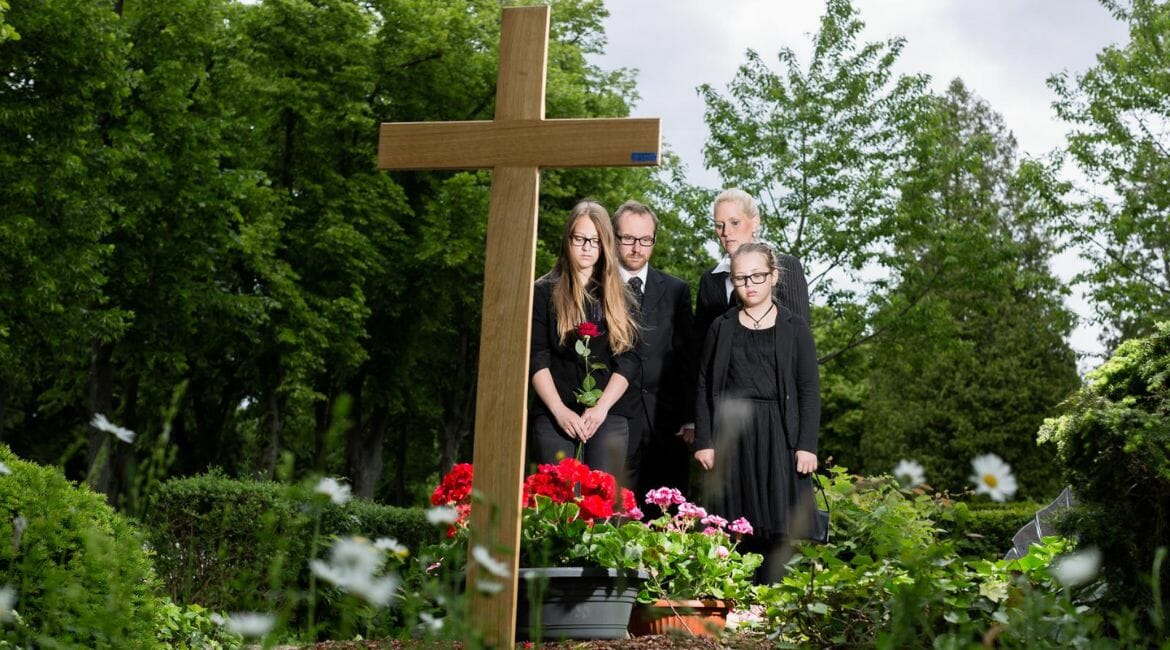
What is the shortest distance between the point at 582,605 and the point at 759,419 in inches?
73.0

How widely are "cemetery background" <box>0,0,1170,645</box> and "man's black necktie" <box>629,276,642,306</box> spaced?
6.73 meters

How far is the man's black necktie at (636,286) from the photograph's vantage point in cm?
684

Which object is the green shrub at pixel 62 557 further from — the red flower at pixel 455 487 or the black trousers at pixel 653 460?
the black trousers at pixel 653 460

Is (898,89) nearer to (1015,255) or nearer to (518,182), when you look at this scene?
(1015,255)

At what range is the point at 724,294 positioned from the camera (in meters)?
7.10

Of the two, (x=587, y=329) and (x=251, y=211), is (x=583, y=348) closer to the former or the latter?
(x=587, y=329)

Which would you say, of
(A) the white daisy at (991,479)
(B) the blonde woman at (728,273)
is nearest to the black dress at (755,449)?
(B) the blonde woman at (728,273)

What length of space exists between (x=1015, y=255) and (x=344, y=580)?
61.2 ft

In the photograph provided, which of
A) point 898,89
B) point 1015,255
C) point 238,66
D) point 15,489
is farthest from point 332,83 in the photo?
point 15,489

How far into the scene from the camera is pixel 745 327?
6.56 m

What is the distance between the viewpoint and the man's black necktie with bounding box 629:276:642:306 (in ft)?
22.4

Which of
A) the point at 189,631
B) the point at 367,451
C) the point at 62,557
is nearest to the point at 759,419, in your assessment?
the point at 189,631

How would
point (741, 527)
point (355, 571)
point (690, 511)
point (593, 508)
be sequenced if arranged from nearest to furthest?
point (355, 571), point (593, 508), point (690, 511), point (741, 527)

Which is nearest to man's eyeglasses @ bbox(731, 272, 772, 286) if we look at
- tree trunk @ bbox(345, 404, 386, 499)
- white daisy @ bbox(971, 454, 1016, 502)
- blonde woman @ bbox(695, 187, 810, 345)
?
blonde woman @ bbox(695, 187, 810, 345)
